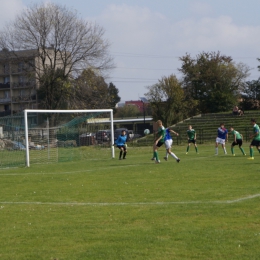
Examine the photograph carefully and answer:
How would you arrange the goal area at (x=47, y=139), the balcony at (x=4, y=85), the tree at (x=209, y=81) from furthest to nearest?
the balcony at (x=4, y=85), the tree at (x=209, y=81), the goal area at (x=47, y=139)

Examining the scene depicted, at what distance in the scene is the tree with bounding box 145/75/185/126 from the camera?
58.7 meters

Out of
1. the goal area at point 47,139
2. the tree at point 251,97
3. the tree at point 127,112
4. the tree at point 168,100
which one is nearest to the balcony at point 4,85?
the tree at point 127,112

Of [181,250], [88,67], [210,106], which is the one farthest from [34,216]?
[210,106]

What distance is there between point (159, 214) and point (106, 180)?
6890 millimetres

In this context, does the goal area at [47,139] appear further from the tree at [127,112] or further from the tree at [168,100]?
the tree at [127,112]

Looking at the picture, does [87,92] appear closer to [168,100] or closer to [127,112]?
[168,100]

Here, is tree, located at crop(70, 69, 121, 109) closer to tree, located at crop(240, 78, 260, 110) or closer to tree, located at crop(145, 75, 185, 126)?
tree, located at crop(145, 75, 185, 126)

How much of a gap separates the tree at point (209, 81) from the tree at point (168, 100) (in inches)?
100

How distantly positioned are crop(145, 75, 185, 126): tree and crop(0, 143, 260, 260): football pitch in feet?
137

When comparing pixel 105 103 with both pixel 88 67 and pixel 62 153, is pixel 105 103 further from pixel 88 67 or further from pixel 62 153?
pixel 62 153

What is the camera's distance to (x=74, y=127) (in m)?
29.7

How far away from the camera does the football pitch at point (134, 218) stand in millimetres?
7391

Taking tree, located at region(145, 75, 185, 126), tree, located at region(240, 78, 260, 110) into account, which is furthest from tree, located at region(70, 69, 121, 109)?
tree, located at region(240, 78, 260, 110)

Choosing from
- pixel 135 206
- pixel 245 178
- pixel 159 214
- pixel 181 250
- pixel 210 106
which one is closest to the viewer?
pixel 181 250
